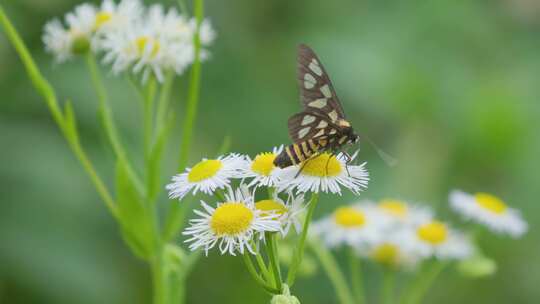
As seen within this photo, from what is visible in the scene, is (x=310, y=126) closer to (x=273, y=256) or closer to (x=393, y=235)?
(x=273, y=256)

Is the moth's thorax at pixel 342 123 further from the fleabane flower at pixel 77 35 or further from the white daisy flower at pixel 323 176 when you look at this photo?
the fleabane flower at pixel 77 35

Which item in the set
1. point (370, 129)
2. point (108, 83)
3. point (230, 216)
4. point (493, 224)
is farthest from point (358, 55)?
point (230, 216)

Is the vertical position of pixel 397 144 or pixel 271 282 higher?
pixel 397 144

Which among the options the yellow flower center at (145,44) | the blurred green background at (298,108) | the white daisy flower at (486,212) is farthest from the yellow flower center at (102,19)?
the white daisy flower at (486,212)

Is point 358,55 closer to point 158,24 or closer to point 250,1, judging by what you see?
Result: point 250,1

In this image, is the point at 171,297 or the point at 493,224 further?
the point at 493,224

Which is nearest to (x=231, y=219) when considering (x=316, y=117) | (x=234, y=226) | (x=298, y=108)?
(x=234, y=226)

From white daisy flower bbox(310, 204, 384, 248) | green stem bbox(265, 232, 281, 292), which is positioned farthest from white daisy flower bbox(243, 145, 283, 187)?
white daisy flower bbox(310, 204, 384, 248)
